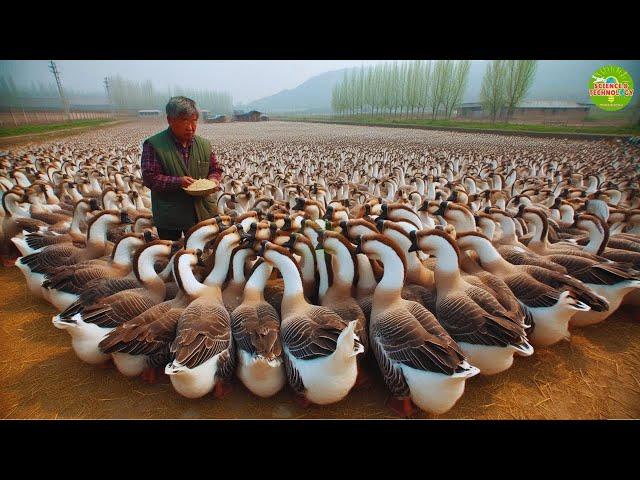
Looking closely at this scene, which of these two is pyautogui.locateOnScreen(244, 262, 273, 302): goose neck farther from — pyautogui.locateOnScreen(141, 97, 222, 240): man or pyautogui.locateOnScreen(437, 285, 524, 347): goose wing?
pyautogui.locateOnScreen(437, 285, 524, 347): goose wing

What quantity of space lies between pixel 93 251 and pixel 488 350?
196 inches

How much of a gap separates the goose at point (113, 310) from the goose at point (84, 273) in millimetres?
482

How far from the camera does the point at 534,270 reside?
11.2 feet

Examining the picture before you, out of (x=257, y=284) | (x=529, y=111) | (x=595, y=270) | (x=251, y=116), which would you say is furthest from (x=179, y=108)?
(x=251, y=116)

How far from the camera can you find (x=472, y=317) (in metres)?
2.71

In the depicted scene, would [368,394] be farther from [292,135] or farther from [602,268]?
[292,135]

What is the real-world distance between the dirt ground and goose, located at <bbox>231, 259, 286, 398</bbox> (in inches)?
8.5

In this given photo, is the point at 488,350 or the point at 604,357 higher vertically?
the point at 488,350

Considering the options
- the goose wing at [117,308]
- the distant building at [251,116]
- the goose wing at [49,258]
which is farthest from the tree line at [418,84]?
the distant building at [251,116]

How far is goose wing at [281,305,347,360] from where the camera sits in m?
2.40

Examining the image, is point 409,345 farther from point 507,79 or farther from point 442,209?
point 507,79

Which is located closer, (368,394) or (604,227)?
(368,394)

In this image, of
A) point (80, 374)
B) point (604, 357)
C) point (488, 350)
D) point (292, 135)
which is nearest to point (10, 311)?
point (80, 374)

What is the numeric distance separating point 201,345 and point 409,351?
1686mm
